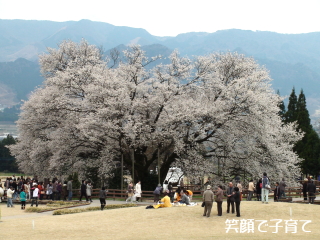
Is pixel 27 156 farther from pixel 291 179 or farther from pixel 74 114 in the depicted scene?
pixel 291 179

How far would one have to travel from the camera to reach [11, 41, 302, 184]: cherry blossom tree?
39.0m

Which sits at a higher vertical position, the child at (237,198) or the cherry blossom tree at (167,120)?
the cherry blossom tree at (167,120)

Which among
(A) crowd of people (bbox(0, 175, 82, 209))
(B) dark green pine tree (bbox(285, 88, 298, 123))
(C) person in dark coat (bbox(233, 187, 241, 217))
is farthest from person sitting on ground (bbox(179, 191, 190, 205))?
(B) dark green pine tree (bbox(285, 88, 298, 123))

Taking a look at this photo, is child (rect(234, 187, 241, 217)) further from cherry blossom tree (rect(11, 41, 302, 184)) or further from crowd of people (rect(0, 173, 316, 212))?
cherry blossom tree (rect(11, 41, 302, 184))

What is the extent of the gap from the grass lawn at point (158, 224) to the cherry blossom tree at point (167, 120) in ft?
42.7

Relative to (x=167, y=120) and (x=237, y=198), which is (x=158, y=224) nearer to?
(x=237, y=198)

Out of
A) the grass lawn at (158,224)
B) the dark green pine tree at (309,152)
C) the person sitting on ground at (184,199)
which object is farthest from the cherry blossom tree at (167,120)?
the dark green pine tree at (309,152)

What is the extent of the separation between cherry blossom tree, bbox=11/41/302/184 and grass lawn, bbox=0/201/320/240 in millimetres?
13009

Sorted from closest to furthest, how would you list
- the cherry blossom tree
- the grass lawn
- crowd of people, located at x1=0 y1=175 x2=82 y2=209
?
1. the grass lawn
2. crowd of people, located at x1=0 y1=175 x2=82 y2=209
3. the cherry blossom tree

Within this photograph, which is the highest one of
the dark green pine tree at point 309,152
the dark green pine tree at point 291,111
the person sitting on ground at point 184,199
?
the dark green pine tree at point 291,111

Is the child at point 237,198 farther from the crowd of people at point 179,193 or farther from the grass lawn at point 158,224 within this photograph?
the grass lawn at point 158,224

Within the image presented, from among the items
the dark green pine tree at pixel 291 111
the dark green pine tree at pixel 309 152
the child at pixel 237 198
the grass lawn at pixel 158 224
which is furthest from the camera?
the dark green pine tree at pixel 291 111

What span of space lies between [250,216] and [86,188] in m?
15.9

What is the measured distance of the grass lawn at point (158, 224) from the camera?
743 inches
